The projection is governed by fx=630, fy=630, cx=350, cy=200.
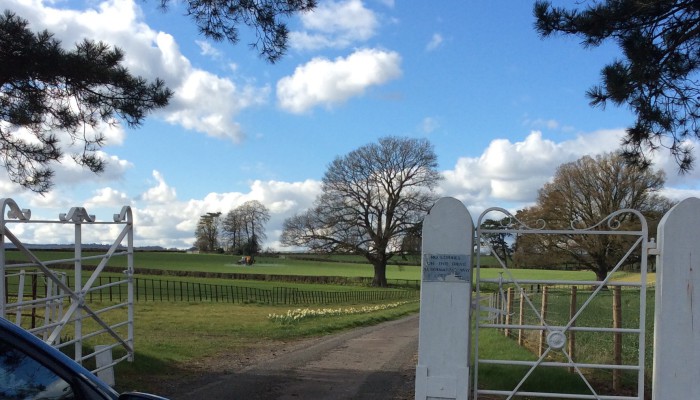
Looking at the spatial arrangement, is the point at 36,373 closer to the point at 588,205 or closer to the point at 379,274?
the point at 588,205

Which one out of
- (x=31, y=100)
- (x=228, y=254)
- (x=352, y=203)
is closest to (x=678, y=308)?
(x=31, y=100)

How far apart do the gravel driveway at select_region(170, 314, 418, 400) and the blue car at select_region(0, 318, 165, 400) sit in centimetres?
598

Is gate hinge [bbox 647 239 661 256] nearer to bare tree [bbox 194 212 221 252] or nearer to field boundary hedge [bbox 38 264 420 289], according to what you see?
field boundary hedge [bbox 38 264 420 289]

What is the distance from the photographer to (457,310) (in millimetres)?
6176

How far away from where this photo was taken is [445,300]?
20.4 ft

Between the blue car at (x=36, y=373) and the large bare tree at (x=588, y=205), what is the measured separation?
42.5m

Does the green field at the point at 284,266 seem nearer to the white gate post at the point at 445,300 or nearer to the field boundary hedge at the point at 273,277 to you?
the field boundary hedge at the point at 273,277

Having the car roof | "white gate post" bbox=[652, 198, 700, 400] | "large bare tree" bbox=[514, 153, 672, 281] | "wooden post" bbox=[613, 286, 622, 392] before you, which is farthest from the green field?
the car roof

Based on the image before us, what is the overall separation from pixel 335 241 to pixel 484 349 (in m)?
47.3

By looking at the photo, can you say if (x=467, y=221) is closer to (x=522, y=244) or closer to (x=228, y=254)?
(x=522, y=244)

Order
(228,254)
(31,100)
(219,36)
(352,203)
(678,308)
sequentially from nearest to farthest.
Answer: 1. (678,308)
2. (219,36)
3. (31,100)
4. (352,203)
5. (228,254)

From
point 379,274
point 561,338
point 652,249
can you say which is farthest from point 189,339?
point 379,274

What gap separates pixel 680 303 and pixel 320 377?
5.83m

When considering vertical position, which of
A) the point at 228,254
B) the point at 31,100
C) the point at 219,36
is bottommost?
the point at 228,254
